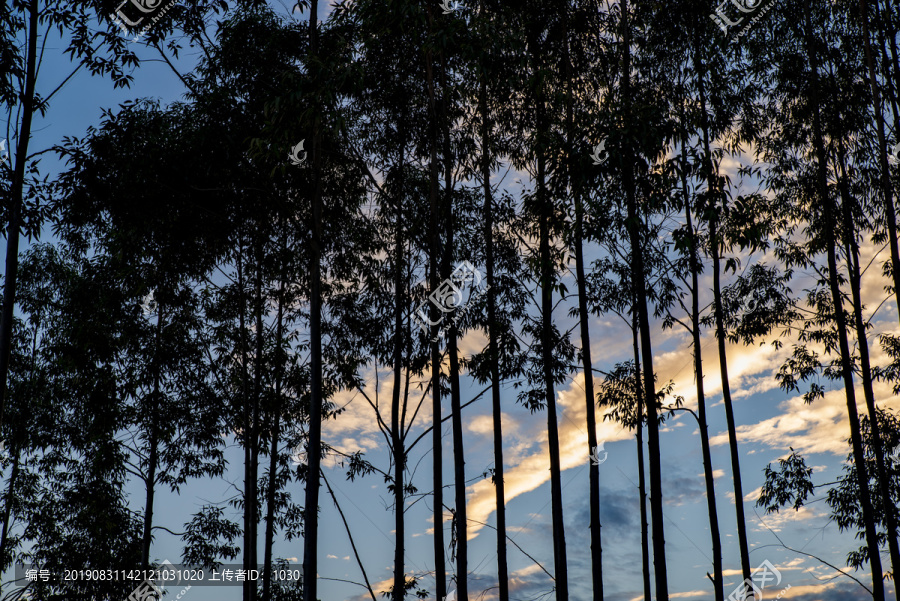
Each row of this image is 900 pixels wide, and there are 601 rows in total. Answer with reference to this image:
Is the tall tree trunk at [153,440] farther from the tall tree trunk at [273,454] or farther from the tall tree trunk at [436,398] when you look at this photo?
the tall tree trunk at [436,398]

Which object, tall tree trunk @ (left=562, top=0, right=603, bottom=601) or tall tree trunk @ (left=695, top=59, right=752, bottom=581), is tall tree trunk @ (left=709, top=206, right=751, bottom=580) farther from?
tall tree trunk @ (left=562, top=0, right=603, bottom=601)

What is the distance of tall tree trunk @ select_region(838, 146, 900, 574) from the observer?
34.2 feet

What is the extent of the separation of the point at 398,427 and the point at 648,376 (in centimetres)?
414

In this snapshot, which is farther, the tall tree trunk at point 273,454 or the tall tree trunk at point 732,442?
the tall tree trunk at point 273,454

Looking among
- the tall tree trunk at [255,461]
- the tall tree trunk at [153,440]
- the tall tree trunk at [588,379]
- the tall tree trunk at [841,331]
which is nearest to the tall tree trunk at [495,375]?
the tall tree trunk at [588,379]

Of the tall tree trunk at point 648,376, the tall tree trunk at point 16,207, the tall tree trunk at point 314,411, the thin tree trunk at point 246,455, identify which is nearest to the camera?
the tall tree trunk at point 16,207

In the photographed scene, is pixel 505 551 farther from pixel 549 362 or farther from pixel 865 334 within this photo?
pixel 865 334

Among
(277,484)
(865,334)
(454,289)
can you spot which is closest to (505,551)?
(454,289)

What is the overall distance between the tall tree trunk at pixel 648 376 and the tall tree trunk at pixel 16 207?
7261 millimetres

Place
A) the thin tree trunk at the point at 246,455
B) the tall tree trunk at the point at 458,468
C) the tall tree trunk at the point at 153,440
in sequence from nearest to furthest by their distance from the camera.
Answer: the tall tree trunk at the point at 458,468
the thin tree trunk at the point at 246,455
the tall tree trunk at the point at 153,440

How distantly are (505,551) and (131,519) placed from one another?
9727 millimetres

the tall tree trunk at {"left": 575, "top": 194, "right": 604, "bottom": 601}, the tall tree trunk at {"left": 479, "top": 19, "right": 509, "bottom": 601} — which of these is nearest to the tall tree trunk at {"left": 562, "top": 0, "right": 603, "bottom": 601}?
the tall tree trunk at {"left": 575, "top": 194, "right": 604, "bottom": 601}

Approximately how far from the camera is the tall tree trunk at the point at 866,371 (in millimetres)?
10422

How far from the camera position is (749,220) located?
9.48 meters
